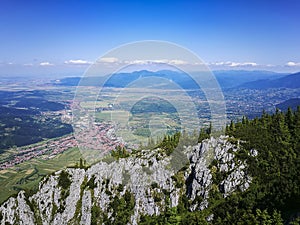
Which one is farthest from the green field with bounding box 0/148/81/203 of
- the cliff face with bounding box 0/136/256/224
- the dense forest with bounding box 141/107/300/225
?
the dense forest with bounding box 141/107/300/225

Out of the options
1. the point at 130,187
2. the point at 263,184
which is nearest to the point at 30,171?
the point at 130,187

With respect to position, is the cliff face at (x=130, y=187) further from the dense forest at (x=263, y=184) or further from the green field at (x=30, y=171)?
the green field at (x=30, y=171)

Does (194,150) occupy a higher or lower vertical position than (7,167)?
higher

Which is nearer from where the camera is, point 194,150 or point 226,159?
point 226,159

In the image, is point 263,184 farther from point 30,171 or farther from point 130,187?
point 30,171

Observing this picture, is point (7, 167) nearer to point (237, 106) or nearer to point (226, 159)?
point (226, 159)

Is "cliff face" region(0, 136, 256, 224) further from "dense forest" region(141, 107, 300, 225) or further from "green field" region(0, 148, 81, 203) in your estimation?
"green field" region(0, 148, 81, 203)

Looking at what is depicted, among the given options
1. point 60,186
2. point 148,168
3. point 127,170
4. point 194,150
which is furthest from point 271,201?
point 60,186
